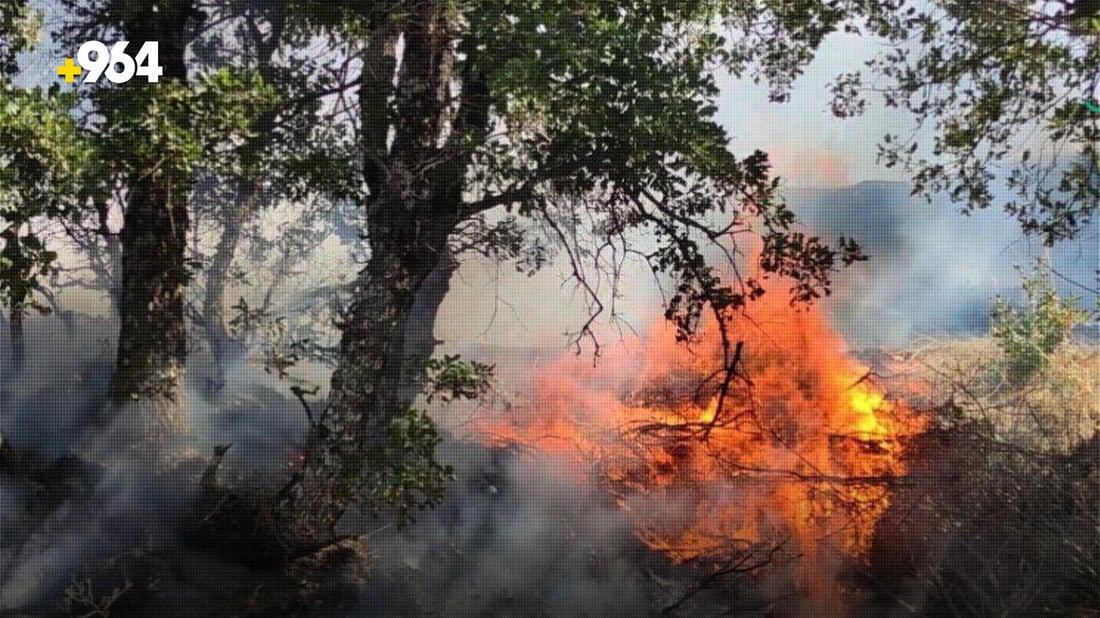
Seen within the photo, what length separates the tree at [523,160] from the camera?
451cm

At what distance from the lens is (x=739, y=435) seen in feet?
20.2

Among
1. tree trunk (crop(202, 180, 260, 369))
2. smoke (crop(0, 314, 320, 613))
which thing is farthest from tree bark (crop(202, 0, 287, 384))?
smoke (crop(0, 314, 320, 613))

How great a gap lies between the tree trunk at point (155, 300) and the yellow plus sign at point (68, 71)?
1.95ft

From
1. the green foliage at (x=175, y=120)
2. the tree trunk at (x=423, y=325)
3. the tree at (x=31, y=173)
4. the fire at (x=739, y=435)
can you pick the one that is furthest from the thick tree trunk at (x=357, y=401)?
the tree at (x=31, y=173)

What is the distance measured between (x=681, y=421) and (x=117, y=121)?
4.77 m

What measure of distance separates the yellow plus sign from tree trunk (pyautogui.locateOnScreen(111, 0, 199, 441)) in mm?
595

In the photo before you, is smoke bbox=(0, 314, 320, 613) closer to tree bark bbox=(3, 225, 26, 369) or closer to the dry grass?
tree bark bbox=(3, 225, 26, 369)

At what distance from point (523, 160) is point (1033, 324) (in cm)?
459

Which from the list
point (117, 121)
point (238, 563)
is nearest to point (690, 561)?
point (238, 563)

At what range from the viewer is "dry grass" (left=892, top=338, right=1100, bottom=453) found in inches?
224

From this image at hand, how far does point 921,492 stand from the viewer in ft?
18.8

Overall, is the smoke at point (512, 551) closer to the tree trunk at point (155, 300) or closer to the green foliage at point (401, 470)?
the green foliage at point (401, 470)

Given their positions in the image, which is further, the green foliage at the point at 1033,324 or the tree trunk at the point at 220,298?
the tree trunk at the point at 220,298

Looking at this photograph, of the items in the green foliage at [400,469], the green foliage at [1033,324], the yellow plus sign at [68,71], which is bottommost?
the green foliage at [400,469]
